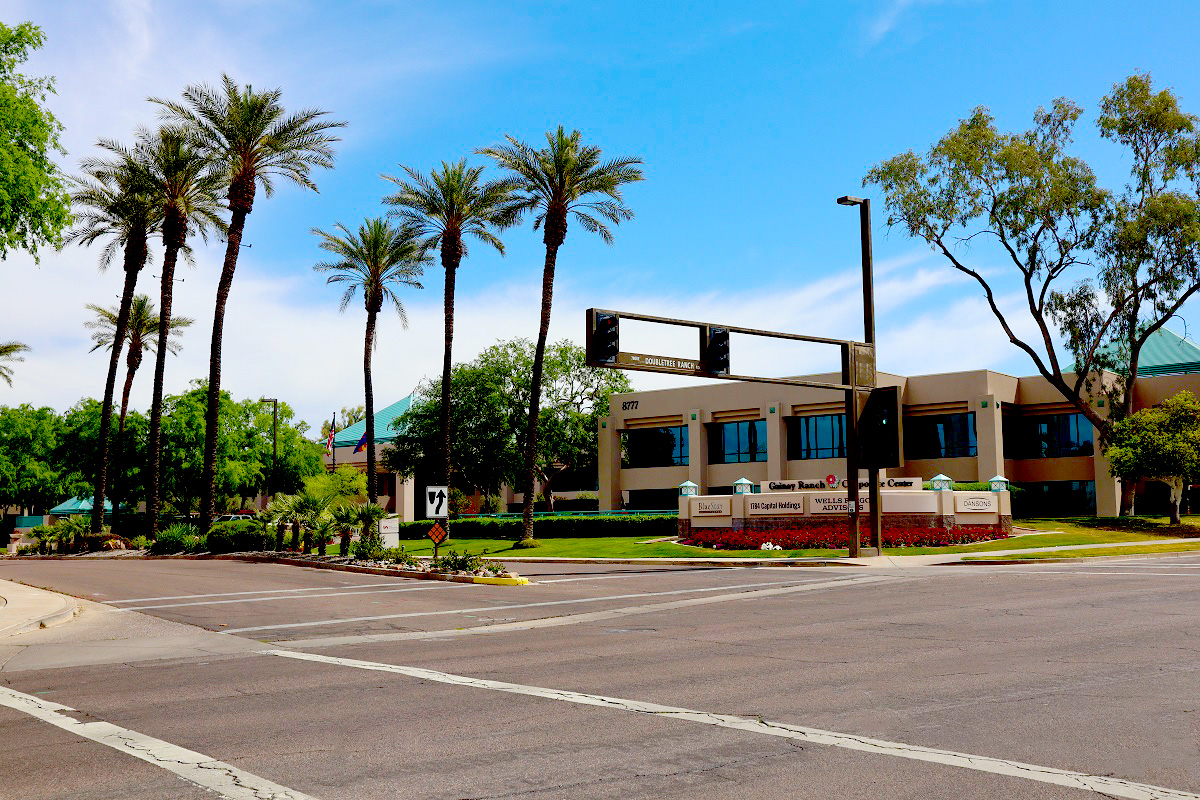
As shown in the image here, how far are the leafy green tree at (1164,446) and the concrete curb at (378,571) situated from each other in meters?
29.1

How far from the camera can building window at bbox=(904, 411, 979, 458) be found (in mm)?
54875

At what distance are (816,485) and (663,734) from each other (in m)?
34.6

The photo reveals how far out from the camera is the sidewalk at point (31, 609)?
640 inches

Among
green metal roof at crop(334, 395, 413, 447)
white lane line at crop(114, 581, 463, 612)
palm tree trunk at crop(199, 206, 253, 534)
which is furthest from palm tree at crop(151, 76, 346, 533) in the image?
green metal roof at crop(334, 395, 413, 447)

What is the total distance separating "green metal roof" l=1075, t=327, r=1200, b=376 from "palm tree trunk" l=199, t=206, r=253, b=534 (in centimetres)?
5346

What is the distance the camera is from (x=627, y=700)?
356 inches

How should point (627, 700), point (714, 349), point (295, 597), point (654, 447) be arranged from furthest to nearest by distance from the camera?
point (654, 447) → point (714, 349) → point (295, 597) → point (627, 700)

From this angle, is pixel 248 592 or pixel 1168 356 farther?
pixel 1168 356

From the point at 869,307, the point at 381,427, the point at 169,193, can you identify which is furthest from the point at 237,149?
the point at 381,427

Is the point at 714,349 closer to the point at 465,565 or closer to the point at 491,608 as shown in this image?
the point at 465,565

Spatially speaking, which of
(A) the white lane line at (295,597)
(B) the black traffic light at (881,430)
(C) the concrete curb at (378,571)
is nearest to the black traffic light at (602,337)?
(C) the concrete curb at (378,571)

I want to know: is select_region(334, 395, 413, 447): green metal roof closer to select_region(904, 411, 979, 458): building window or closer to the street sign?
select_region(904, 411, 979, 458): building window

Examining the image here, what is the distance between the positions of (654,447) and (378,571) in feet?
128

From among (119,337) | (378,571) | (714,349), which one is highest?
(119,337)
